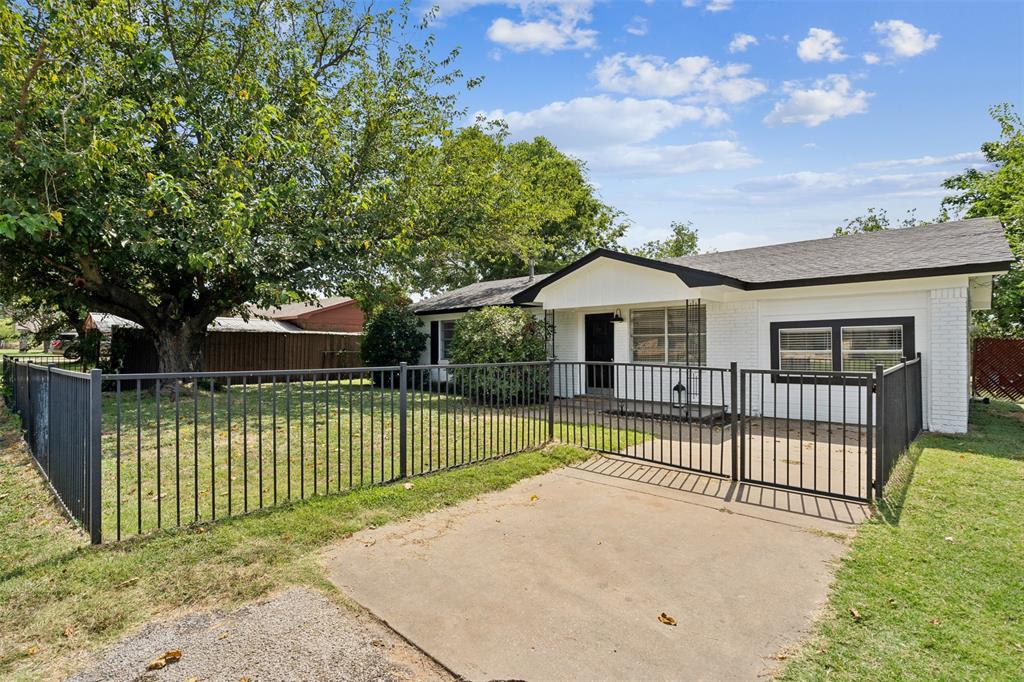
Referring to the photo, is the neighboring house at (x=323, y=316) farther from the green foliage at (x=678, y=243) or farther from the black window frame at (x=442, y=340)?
the green foliage at (x=678, y=243)

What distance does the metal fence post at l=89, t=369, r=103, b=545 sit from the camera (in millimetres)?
3578

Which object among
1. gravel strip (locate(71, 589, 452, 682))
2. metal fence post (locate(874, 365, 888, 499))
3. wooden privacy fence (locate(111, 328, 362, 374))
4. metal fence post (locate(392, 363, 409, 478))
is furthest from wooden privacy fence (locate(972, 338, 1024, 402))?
wooden privacy fence (locate(111, 328, 362, 374))

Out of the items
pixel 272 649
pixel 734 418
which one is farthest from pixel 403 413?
pixel 734 418

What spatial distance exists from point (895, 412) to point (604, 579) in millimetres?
4427

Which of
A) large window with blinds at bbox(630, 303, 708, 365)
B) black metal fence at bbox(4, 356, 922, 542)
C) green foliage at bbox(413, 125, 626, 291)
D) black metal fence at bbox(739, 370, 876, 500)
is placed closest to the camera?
black metal fence at bbox(4, 356, 922, 542)

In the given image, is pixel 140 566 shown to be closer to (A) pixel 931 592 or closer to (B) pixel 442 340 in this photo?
(A) pixel 931 592

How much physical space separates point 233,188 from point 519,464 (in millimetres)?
8383

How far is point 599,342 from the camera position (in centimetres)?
1362

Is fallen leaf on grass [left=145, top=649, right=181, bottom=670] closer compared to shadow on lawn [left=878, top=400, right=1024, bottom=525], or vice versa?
fallen leaf on grass [left=145, top=649, right=181, bottom=670]

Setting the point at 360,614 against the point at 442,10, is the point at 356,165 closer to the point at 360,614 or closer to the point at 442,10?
the point at 442,10

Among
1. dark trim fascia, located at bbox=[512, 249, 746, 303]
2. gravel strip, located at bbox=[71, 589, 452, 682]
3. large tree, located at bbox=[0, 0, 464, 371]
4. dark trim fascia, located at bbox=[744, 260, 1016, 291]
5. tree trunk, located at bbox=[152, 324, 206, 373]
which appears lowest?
gravel strip, located at bbox=[71, 589, 452, 682]

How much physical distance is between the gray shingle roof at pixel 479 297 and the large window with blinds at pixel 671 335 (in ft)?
12.9

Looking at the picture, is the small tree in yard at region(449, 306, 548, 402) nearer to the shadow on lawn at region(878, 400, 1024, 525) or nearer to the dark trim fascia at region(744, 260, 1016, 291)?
the dark trim fascia at region(744, 260, 1016, 291)

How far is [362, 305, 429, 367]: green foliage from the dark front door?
626cm
